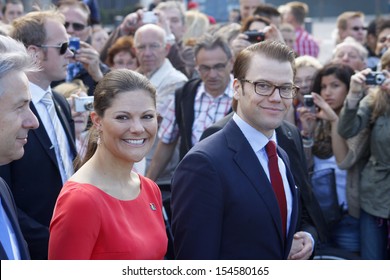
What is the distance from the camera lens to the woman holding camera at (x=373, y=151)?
599 cm

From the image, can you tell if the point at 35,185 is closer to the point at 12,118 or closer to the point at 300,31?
the point at 12,118

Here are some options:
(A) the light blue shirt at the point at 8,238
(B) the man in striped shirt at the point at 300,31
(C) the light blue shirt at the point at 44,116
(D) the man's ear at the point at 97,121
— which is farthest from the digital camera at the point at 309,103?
(B) the man in striped shirt at the point at 300,31

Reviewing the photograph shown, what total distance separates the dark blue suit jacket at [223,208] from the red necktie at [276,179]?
0.10 m

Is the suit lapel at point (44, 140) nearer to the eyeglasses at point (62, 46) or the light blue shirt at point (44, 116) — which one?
the light blue shirt at point (44, 116)

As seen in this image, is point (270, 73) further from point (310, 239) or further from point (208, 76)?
point (208, 76)

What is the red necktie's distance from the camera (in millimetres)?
3609

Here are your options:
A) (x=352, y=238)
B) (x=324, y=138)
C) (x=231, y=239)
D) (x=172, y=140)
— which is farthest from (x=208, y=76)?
(x=231, y=239)

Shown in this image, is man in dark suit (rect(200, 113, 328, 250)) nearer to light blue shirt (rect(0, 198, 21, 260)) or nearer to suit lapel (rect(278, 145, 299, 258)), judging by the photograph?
suit lapel (rect(278, 145, 299, 258))

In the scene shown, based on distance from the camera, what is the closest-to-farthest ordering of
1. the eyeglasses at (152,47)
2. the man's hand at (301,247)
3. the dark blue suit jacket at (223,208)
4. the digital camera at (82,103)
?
the dark blue suit jacket at (223,208)
the man's hand at (301,247)
the digital camera at (82,103)
the eyeglasses at (152,47)

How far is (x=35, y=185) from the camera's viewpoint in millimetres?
4531

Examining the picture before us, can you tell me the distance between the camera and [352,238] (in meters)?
6.27

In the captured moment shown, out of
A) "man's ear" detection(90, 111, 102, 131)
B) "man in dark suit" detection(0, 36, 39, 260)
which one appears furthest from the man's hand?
"man in dark suit" detection(0, 36, 39, 260)

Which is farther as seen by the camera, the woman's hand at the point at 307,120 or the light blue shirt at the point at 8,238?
the woman's hand at the point at 307,120

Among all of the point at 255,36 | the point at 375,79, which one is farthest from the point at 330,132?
the point at 255,36
